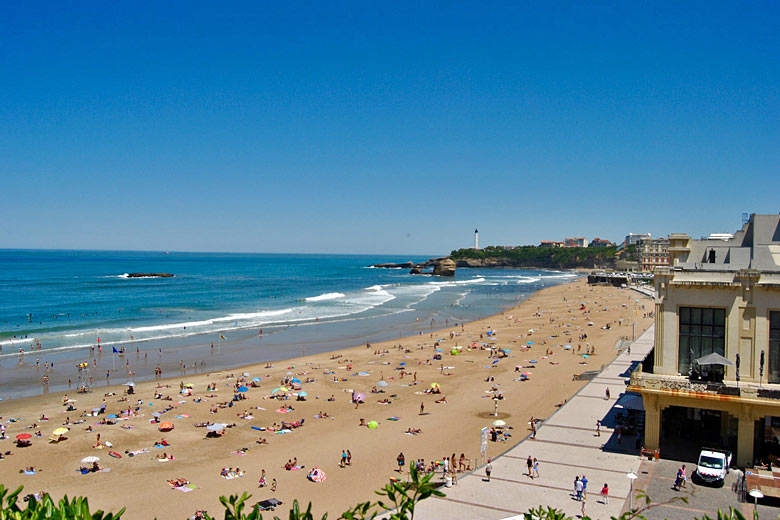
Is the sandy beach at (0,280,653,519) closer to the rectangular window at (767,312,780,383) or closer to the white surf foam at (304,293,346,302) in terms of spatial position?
the rectangular window at (767,312,780,383)

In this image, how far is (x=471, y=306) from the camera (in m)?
82.6

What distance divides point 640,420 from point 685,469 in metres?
5.04

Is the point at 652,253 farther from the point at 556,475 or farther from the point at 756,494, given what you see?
the point at 756,494

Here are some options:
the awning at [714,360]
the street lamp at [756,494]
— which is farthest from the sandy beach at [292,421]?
the street lamp at [756,494]

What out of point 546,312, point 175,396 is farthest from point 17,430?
point 546,312

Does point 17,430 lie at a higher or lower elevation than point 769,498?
lower

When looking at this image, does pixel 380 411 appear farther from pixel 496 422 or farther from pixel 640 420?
pixel 640 420

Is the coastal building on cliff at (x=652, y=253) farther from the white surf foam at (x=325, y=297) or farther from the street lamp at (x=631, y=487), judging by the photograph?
the street lamp at (x=631, y=487)

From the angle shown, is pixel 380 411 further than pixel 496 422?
Yes

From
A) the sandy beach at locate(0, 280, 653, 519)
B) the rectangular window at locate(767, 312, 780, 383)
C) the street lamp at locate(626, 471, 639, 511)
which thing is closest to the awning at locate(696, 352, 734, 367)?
the rectangular window at locate(767, 312, 780, 383)

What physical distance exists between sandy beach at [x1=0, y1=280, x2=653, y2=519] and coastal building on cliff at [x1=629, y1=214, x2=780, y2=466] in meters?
7.22

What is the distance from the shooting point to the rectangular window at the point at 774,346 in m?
17.8

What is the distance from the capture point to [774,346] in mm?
17844

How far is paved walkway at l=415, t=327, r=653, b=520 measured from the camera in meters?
15.7
